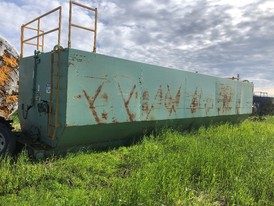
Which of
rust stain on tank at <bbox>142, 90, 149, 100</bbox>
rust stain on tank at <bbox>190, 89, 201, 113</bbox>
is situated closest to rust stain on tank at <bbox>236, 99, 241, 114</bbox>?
rust stain on tank at <bbox>190, 89, 201, 113</bbox>

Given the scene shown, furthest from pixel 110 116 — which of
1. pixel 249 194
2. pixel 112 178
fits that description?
pixel 249 194

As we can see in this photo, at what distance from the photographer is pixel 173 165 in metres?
5.06

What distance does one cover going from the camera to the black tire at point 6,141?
5.40 m

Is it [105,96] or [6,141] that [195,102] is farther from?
[6,141]

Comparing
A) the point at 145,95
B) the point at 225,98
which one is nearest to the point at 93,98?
the point at 145,95

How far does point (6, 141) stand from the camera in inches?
214

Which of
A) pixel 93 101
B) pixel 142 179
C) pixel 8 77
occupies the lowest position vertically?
pixel 142 179

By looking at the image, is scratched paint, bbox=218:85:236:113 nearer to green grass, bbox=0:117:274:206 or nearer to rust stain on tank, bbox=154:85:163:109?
rust stain on tank, bbox=154:85:163:109

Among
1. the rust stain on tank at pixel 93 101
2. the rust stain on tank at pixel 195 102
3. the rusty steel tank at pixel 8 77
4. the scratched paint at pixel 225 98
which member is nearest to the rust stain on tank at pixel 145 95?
the rust stain on tank at pixel 93 101

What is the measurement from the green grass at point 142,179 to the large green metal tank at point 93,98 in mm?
622

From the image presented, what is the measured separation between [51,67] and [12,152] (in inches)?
73.2

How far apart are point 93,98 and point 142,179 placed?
2.46 meters

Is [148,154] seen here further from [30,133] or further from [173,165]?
[30,133]

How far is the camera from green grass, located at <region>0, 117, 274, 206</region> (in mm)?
3770
